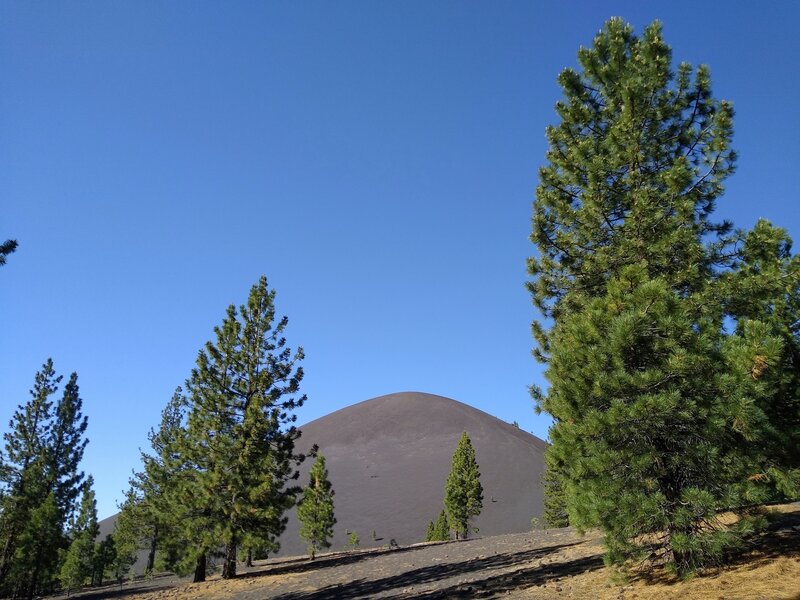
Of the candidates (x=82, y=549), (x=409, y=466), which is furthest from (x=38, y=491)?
(x=409, y=466)

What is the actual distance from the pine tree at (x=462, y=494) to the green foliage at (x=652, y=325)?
158ft

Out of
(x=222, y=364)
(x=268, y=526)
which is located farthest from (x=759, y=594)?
(x=222, y=364)

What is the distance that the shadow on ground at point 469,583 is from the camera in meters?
11.4

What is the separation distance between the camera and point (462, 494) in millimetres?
57406

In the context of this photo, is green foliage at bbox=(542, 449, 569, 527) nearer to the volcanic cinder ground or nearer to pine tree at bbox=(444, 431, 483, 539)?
pine tree at bbox=(444, 431, 483, 539)

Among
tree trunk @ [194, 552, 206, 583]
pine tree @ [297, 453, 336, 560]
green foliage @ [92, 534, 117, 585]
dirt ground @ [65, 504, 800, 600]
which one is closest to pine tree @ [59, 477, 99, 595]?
green foliage @ [92, 534, 117, 585]

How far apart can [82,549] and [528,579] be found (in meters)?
47.9

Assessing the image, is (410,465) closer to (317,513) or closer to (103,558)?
(103,558)

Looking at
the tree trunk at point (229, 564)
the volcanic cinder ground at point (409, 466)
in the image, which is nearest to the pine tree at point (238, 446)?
the tree trunk at point (229, 564)

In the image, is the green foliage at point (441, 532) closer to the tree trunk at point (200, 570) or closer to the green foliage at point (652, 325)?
the tree trunk at point (200, 570)

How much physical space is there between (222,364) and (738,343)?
22037mm

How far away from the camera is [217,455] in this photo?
70.7ft

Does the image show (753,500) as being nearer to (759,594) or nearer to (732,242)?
(759,594)

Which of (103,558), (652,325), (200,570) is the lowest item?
(103,558)
